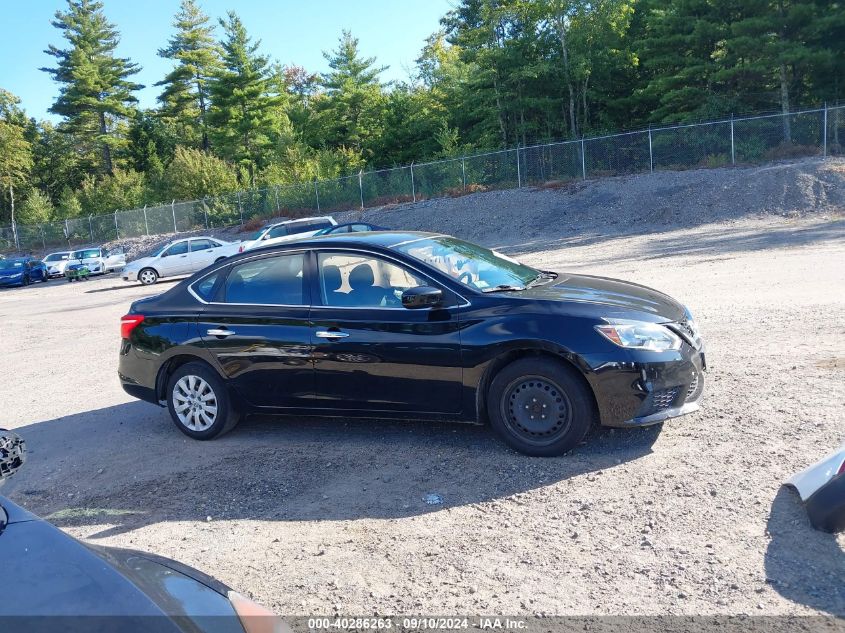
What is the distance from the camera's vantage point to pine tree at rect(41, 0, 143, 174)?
199 feet

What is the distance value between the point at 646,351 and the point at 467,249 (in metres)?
2.08

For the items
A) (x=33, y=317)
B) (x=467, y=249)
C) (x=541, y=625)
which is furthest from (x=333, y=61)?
(x=541, y=625)

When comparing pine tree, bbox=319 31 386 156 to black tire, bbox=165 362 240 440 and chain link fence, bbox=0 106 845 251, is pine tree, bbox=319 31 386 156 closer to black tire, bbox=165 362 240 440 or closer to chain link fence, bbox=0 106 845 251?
chain link fence, bbox=0 106 845 251

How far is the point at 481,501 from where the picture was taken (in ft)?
15.6

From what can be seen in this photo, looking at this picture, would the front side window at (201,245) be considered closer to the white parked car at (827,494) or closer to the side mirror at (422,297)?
the side mirror at (422,297)

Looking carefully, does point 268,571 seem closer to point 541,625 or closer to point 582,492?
point 541,625

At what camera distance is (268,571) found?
4.10 m

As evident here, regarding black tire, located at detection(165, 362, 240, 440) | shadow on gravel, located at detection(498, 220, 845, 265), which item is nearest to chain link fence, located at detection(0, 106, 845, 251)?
shadow on gravel, located at detection(498, 220, 845, 265)

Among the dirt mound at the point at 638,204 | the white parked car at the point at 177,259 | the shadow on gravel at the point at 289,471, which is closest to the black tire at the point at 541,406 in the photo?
the shadow on gravel at the point at 289,471

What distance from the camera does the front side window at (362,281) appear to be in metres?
5.84

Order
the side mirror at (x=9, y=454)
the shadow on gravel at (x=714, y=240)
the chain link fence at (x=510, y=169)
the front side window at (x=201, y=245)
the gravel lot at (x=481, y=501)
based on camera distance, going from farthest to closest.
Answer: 1. the chain link fence at (x=510, y=169)
2. the front side window at (x=201, y=245)
3. the shadow on gravel at (x=714, y=240)
4. the gravel lot at (x=481, y=501)
5. the side mirror at (x=9, y=454)

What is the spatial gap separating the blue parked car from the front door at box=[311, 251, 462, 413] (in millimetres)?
33876

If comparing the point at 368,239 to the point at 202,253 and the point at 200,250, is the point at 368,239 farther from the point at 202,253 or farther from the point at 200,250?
the point at 200,250

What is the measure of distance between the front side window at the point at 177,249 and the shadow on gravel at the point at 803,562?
26.0 m
